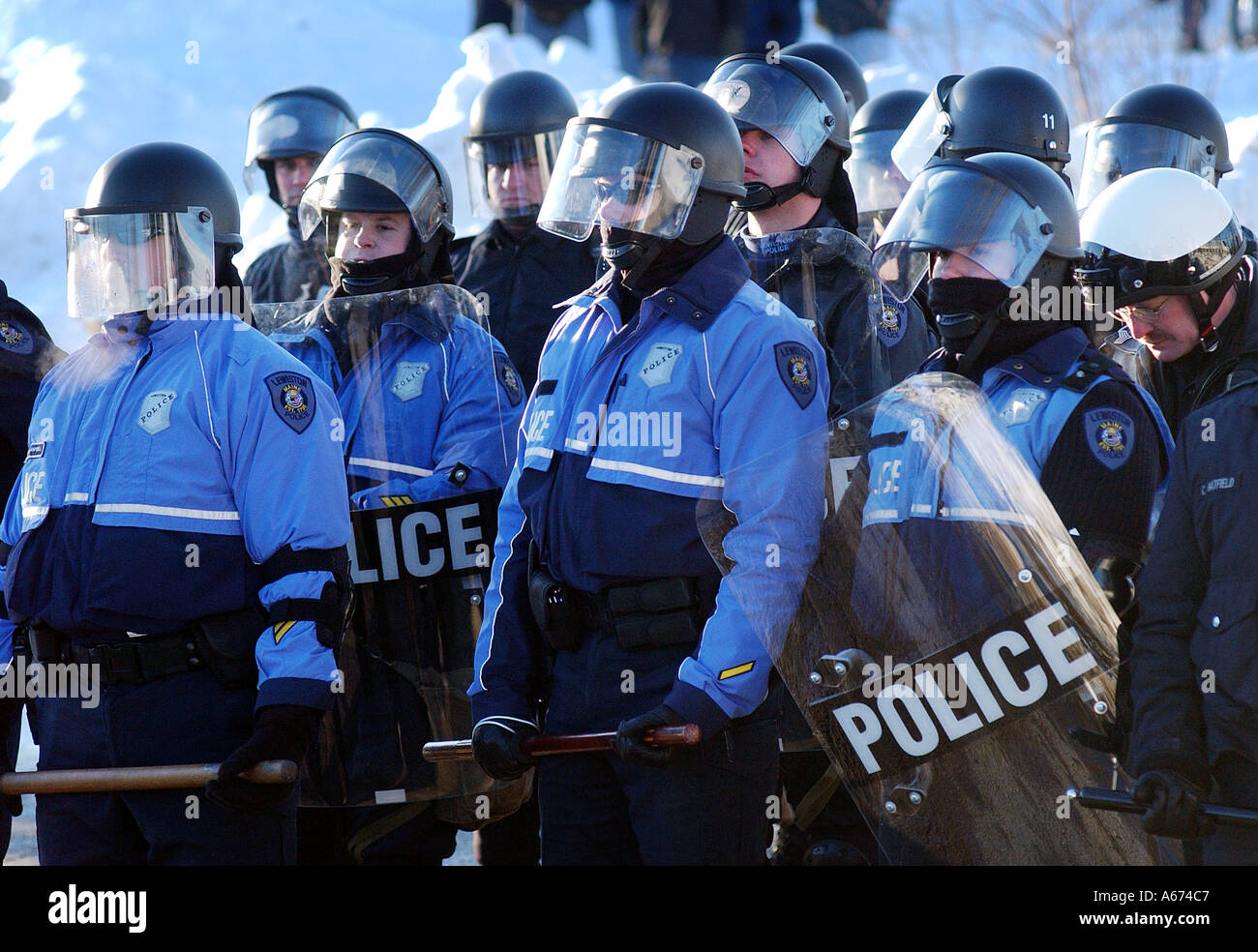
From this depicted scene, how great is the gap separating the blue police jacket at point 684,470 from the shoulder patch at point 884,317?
2.49 feet

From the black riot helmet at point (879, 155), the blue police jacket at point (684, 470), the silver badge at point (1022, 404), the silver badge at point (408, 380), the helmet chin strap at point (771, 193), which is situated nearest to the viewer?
the blue police jacket at point (684, 470)

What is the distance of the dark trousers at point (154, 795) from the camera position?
12.5ft

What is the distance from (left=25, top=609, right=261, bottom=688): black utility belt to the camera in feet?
12.6

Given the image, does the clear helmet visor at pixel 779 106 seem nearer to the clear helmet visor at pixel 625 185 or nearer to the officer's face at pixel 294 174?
the clear helmet visor at pixel 625 185

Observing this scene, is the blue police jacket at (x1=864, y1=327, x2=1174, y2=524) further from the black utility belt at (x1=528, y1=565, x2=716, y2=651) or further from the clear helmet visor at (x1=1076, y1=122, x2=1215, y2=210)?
the clear helmet visor at (x1=1076, y1=122, x2=1215, y2=210)

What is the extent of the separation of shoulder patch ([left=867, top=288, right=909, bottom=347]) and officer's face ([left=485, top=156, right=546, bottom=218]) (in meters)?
1.89

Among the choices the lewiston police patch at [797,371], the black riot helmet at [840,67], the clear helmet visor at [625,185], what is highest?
the black riot helmet at [840,67]

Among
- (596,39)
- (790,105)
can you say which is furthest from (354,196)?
(596,39)

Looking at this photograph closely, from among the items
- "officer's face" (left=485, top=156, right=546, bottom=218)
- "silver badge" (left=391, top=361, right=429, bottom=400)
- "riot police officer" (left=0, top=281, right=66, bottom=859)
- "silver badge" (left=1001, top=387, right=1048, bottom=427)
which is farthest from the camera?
"officer's face" (left=485, top=156, right=546, bottom=218)

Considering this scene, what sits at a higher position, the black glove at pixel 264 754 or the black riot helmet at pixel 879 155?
the black riot helmet at pixel 879 155

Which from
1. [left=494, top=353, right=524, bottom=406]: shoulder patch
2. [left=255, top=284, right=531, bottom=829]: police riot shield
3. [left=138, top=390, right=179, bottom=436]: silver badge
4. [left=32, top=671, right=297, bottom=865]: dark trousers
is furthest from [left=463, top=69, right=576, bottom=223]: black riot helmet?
[left=32, top=671, right=297, bottom=865]: dark trousers

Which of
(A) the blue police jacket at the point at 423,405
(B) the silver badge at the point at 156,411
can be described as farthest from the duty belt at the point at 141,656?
(A) the blue police jacket at the point at 423,405

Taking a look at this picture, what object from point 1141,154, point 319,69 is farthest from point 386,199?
point 319,69

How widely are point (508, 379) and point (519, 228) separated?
1.42 metres
